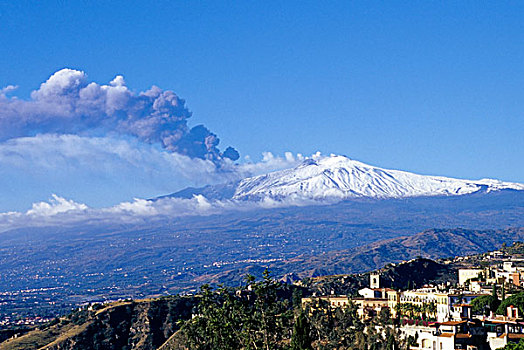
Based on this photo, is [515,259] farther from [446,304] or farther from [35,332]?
[35,332]

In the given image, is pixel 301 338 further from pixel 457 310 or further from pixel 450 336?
pixel 457 310

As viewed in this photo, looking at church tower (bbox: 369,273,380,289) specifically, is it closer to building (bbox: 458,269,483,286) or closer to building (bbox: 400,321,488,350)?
building (bbox: 458,269,483,286)

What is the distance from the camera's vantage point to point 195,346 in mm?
77562

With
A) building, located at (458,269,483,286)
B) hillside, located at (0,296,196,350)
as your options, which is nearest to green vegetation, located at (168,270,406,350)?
building, located at (458,269,483,286)

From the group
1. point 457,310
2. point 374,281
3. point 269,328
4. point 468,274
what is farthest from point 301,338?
point 468,274

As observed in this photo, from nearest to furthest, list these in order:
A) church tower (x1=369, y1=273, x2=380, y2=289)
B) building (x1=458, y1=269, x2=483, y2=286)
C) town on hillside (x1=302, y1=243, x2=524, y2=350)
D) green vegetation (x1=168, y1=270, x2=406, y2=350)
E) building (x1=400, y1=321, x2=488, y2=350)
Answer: green vegetation (x1=168, y1=270, x2=406, y2=350) < building (x1=400, y1=321, x2=488, y2=350) < town on hillside (x1=302, y1=243, x2=524, y2=350) < building (x1=458, y1=269, x2=483, y2=286) < church tower (x1=369, y1=273, x2=380, y2=289)

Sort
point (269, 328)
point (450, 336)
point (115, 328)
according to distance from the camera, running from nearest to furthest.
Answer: point (269, 328) < point (450, 336) < point (115, 328)

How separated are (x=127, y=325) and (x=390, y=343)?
2273 inches

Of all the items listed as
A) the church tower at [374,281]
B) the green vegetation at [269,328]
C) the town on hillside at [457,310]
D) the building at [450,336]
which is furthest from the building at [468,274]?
the building at [450,336]

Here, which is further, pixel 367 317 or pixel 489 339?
pixel 367 317

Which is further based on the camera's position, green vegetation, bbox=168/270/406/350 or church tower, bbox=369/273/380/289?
church tower, bbox=369/273/380/289

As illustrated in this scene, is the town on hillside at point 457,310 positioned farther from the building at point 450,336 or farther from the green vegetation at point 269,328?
the green vegetation at point 269,328

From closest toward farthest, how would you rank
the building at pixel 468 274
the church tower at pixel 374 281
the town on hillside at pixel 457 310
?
the town on hillside at pixel 457 310, the building at pixel 468 274, the church tower at pixel 374 281

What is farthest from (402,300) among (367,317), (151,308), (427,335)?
(151,308)
